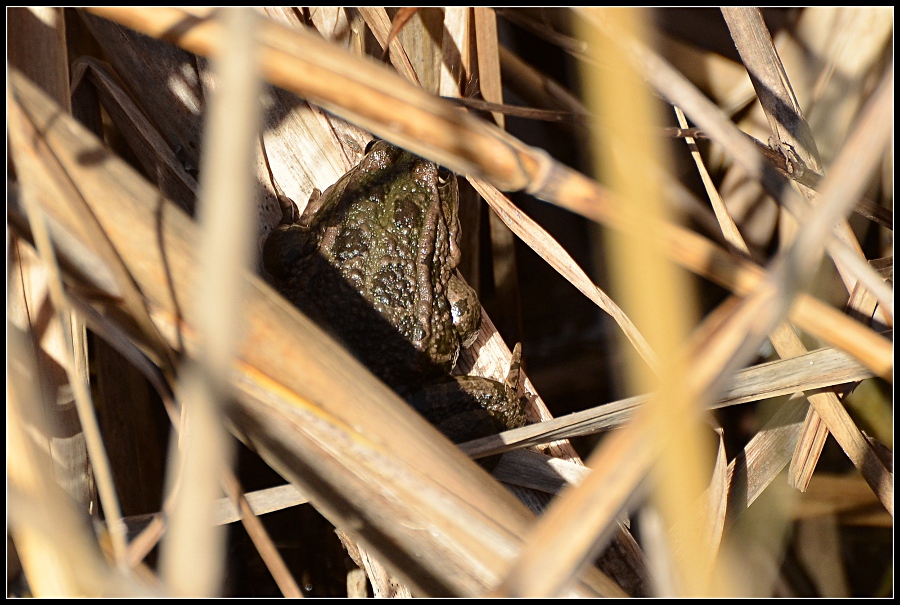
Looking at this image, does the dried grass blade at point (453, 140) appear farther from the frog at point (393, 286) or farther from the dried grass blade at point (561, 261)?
the frog at point (393, 286)

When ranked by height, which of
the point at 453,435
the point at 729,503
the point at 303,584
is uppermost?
the point at 729,503

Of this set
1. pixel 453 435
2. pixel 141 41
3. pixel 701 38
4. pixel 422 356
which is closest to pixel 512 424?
pixel 453 435

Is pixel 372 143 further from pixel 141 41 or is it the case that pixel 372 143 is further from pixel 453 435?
pixel 453 435

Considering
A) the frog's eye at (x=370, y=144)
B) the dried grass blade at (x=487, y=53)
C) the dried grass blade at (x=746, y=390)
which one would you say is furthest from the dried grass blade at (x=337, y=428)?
the dried grass blade at (x=487, y=53)

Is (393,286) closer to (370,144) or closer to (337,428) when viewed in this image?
(370,144)

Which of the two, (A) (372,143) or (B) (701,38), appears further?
(B) (701,38)

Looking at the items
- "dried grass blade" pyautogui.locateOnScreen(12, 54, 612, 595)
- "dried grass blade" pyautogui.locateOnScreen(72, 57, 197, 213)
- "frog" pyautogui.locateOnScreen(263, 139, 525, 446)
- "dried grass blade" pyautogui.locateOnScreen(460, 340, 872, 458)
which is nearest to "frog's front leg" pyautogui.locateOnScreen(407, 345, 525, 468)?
"frog" pyautogui.locateOnScreen(263, 139, 525, 446)

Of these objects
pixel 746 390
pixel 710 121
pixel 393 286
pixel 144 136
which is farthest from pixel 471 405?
pixel 144 136
